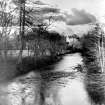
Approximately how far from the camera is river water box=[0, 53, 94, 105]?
1.50 m

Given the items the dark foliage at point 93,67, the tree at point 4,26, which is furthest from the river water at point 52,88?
the tree at point 4,26

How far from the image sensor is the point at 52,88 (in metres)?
1.53

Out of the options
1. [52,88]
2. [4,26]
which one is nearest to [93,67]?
[52,88]

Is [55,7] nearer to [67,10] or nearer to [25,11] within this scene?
[67,10]

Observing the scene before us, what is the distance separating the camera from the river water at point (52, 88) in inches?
59.0

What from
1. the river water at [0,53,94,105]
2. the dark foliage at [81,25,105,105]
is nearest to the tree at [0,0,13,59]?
the river water at [0,53,94,105]

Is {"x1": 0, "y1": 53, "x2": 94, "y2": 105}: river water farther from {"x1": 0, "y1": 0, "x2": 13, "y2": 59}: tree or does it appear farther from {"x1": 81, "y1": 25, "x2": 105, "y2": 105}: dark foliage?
{"x1": 0, "y1": 0, "x2": 13, "y2": 59}: tree

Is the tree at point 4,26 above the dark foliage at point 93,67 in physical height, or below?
above

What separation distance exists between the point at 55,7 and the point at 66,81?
0.59 metres

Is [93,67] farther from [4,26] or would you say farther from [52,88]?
[4,26]

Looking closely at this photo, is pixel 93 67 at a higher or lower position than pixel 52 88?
higher

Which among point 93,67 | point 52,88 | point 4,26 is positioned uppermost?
point 4,26

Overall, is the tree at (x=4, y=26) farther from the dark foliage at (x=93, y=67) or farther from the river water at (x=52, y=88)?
the dark foliage at (x=93, y=67)

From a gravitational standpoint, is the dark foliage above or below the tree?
below
